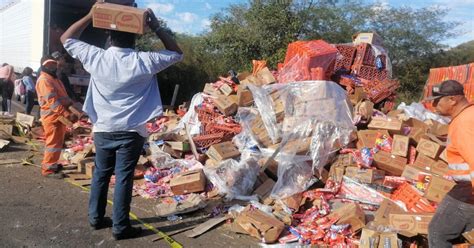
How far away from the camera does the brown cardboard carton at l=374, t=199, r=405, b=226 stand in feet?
14.7

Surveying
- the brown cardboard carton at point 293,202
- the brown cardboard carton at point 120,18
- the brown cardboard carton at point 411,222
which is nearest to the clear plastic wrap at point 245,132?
the brown cardboard carton at point 293,202

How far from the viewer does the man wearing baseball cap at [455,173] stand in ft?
10.2

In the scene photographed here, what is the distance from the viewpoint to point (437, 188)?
4.54 meters

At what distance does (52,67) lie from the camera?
20.0 ft

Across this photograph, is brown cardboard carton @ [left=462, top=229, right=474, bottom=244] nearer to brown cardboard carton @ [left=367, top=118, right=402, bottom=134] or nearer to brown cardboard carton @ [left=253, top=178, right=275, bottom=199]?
brown cardboard carton @ [left=253, top=178, right=275, bottom=199]

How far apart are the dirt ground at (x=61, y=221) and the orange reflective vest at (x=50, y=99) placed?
0.90m

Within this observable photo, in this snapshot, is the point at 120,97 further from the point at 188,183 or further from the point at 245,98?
the point at 245,98

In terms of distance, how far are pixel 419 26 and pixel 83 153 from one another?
14.2 metres

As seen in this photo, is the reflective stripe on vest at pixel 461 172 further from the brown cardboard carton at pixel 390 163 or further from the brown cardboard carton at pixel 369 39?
the brown cardboard carton at pixel 369 39

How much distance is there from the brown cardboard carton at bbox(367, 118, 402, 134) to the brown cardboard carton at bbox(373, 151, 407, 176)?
561mm

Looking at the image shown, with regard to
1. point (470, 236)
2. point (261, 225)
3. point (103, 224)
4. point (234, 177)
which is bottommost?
point (103, 224)

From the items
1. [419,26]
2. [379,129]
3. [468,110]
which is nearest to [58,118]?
[379,129]

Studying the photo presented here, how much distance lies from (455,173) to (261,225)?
78.1 inches

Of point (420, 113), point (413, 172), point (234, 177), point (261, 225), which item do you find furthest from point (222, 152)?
point (420, 113)
